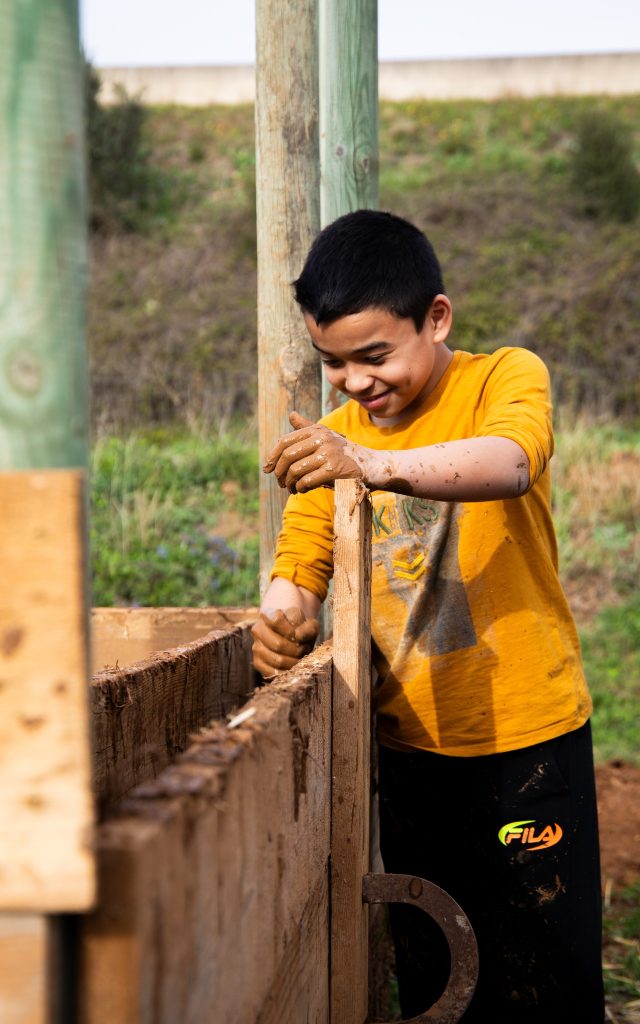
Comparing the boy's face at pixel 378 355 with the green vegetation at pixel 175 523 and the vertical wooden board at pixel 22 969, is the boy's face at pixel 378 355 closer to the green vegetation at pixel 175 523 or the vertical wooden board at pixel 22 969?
the vertical wooden board at pixel 22 969

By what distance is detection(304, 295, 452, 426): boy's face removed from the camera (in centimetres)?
205

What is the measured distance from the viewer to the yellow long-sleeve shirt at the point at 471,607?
214cm

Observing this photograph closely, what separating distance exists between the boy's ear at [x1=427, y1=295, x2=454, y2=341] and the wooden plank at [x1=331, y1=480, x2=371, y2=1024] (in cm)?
56

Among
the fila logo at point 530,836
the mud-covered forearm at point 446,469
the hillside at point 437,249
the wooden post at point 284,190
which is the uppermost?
the hillside at point 437,249

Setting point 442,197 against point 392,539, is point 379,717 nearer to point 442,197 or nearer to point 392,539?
point 392,539

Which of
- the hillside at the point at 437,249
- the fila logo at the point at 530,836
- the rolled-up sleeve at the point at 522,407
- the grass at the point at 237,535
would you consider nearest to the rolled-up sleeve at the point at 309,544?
the rolled-up sleeve at the point at 522,407

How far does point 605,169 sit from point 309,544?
19051mm

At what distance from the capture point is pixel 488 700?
7.07 ft

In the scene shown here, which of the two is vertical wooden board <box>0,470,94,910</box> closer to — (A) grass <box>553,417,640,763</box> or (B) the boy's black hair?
(B) the boy's black hair

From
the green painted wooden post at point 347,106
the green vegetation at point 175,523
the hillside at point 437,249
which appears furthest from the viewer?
the hillside at point 437,249

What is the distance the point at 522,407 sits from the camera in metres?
1.95

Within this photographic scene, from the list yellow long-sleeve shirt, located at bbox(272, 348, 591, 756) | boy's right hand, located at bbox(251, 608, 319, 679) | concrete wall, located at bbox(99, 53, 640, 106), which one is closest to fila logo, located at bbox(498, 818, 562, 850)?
yellow long-sleeve shirt, located at bbox(272, 348, 591, 756)

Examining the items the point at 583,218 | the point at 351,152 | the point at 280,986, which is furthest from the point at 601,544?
the point at 583,218

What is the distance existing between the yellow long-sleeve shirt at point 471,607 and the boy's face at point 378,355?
115 mm
